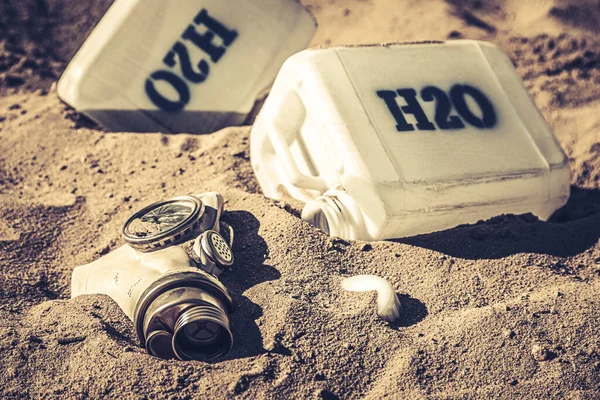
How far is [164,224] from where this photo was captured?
92.7 inches

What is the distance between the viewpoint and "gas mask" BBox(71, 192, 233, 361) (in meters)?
1.93

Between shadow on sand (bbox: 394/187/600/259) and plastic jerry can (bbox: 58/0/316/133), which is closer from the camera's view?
shadow on sand (bbox: 394/187/600/259)

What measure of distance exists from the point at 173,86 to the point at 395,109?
1.17m

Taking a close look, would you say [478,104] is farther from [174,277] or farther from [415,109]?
[174,277]

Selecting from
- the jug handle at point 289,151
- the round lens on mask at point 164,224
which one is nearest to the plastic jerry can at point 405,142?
the jug handle at point 289,151

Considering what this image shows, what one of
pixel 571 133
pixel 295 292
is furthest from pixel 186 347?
pixel 571 133

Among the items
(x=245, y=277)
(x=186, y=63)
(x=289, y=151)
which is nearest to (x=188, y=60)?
(x=186, y=63)

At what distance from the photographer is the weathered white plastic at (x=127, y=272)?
2.16m

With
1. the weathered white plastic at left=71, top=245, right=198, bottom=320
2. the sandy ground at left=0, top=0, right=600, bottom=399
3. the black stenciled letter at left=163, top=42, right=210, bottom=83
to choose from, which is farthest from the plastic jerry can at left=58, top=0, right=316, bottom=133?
the weathered white plastic at left=71, top=245, right=198, bottom=320

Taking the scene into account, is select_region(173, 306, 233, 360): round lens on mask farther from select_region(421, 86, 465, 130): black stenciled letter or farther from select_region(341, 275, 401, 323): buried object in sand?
select_region(421, 86, 465, 130): black stenciled letter

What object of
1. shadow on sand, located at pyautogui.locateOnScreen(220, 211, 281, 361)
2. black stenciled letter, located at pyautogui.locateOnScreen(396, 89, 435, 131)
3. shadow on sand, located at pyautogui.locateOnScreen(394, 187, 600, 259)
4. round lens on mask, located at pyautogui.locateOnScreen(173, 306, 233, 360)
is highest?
black stenciled letter, located at pyautogui.locateOnScreen(396, 89, 435, 131)

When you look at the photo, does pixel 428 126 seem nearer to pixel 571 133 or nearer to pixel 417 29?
pixel 571 133

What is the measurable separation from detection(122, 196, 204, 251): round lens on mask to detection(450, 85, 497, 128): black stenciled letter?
97 centimetres

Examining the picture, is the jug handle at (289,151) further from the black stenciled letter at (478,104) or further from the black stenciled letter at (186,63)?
the black stenciled letter at (186,63)
